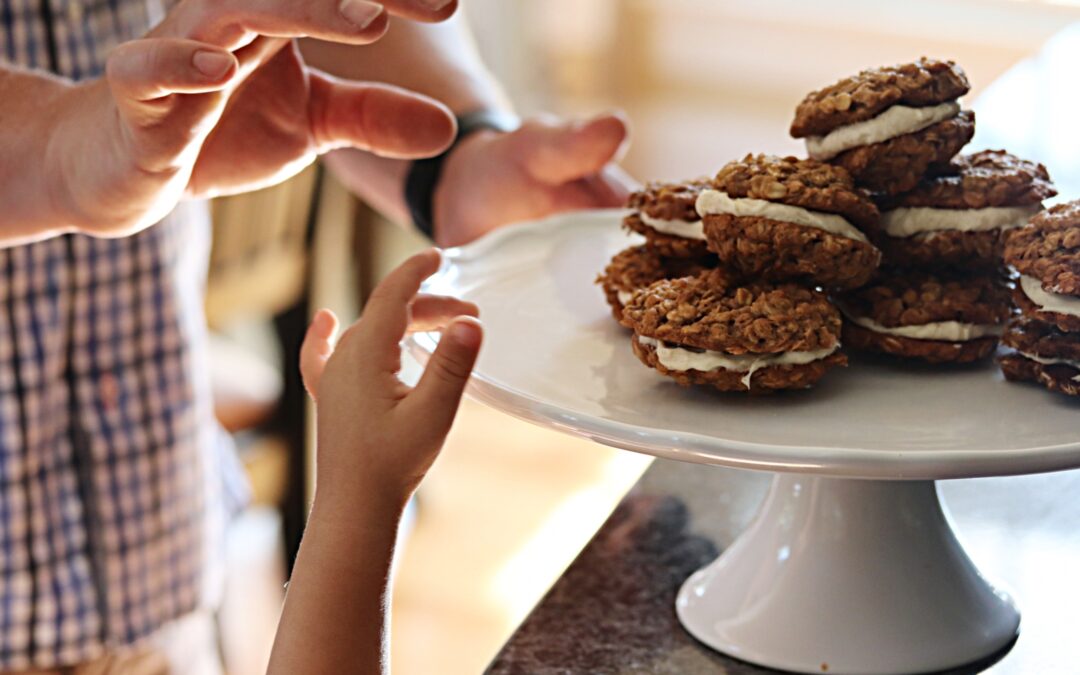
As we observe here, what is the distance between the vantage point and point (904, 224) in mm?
816

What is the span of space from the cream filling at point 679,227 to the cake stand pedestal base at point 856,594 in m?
0.19

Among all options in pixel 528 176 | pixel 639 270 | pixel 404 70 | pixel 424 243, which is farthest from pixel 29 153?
pixel 424 243

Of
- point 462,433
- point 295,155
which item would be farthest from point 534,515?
point 295,155

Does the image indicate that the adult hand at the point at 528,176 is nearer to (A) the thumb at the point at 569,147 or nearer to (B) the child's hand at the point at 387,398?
(A) the thumb at the point at 569,147

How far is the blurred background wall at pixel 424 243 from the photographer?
226 cm

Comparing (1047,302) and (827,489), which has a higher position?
(1047,302)

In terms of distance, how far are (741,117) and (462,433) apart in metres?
1.73

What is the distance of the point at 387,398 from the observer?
2.31 feet

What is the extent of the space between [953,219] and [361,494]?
1.39 feet

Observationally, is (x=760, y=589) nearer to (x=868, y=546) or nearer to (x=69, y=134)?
(x=868, y=546)

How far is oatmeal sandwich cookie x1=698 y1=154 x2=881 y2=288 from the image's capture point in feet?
2.48

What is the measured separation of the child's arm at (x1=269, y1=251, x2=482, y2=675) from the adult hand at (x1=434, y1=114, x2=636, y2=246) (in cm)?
45

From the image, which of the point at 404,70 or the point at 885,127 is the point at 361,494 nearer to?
the point at 885,127

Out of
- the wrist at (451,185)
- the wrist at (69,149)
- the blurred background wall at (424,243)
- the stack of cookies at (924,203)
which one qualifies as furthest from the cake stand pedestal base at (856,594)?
the blurred background wall at (424,243)
